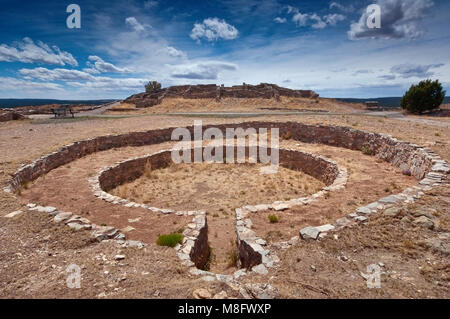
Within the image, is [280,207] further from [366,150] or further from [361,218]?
[366,150]

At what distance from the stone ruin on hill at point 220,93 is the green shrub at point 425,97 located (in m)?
17.3

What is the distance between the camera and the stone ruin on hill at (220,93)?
141 ft

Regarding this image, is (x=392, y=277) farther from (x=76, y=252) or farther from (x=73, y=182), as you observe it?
(x=73, y=182)

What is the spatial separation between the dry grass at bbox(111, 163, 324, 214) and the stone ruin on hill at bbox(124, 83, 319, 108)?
2950cm

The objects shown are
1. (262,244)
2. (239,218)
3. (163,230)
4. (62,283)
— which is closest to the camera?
(62,283)

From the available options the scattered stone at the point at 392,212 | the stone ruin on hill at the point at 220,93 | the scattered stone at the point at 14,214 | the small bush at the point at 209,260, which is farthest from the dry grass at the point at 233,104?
the scattered stone at the point at 392,212

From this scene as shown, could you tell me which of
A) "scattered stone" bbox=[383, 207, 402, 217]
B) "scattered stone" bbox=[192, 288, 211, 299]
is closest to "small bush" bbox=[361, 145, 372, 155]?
"scattered stone" bbox=[383, 207, 402, 217]

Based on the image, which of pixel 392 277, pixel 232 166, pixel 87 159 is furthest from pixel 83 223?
pixel 232 166

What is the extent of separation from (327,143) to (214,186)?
948cm

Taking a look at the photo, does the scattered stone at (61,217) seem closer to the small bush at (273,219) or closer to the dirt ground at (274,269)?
the dirt ground at (274,269)

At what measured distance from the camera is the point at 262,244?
586 cm

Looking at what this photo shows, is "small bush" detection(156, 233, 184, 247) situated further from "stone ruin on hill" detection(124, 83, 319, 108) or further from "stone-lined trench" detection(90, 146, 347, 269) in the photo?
"stone ruin on hill" detection(124, 83, 319, 108)

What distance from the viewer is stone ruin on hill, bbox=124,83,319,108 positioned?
43031 millimetres

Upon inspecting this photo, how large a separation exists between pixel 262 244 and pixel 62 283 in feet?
13.3
